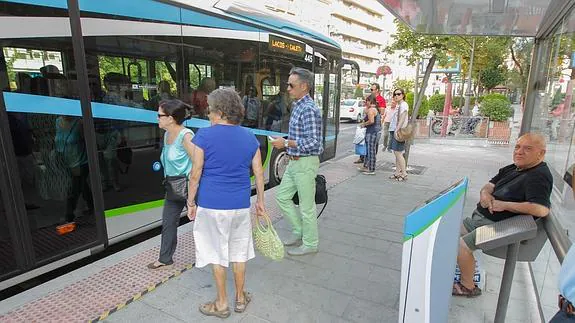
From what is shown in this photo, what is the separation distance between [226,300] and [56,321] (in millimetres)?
1252

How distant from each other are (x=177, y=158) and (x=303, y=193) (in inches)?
51.7

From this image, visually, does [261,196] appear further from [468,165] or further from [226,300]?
[468,165]

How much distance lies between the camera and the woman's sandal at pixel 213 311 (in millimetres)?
2785

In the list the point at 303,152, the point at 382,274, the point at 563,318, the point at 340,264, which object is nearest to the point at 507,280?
the point at 563,318

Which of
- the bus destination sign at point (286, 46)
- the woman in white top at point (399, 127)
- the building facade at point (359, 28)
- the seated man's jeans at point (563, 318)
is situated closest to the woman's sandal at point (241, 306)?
the seated man's jeans at point (563, 318)

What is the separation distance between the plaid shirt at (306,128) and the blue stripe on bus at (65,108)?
176cm

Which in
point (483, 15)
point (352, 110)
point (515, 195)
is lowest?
point (352, 110)

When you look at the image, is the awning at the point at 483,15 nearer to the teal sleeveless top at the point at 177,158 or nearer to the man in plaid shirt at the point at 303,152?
the man in plaid shirt at the point at 303,152

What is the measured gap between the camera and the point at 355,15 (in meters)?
62.1

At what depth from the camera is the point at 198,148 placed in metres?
2.51

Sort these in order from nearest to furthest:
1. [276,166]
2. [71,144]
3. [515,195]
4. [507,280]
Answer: [507,280]
[515,195]
[71,144]
[276,166]

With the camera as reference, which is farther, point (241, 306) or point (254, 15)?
point (254, 15)

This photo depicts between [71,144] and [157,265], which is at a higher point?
[71,144]

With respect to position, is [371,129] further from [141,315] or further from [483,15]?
[141,315]
